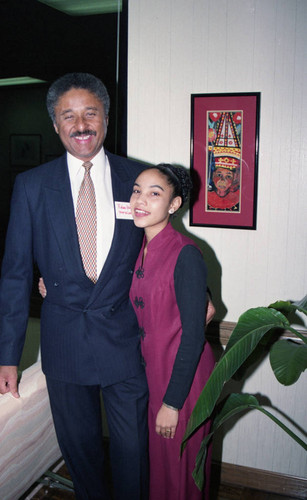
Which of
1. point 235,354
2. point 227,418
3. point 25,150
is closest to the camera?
point 235,354

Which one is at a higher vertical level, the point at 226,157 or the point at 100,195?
the point at 226,157

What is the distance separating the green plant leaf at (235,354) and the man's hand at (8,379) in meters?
0.76

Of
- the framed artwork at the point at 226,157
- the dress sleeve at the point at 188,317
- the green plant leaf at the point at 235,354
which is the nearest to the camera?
the green plant leaf at the point at 235,354

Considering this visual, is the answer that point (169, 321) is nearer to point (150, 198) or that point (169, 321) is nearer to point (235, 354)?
point (235, 354)

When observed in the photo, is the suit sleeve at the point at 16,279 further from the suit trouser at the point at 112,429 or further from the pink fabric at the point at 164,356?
the pink fabric at the point at 164,356

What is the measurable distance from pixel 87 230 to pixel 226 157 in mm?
1010

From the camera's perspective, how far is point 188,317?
1.67 metres

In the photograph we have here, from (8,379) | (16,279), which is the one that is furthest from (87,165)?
(8,379)

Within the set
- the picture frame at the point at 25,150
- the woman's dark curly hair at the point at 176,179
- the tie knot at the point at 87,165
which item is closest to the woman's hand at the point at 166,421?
the woman's dark curly hair at the point at 176,179

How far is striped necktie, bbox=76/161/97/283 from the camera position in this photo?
72.1 inches

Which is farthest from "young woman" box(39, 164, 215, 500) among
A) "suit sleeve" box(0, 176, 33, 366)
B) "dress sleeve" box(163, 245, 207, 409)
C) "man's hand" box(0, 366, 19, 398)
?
"man's hand" box(0, 366, 19, 398)

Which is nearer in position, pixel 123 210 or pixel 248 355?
pixel 248 355

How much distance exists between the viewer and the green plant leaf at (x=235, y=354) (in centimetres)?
148

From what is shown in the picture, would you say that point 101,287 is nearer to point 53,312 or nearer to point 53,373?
point 53,312
